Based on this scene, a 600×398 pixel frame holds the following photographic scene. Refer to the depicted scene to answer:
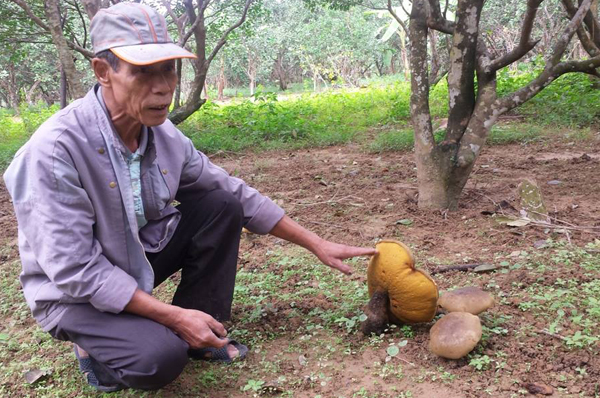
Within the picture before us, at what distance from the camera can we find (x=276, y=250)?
3855mm

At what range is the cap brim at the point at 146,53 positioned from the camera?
1.83 metres

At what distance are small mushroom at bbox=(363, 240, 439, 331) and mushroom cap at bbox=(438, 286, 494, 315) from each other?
0.30 feet

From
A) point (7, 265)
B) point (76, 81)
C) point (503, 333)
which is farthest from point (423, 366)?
point (76, 81)

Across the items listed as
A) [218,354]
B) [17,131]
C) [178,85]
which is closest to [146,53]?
[218,354]

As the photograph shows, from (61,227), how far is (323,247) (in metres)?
1.13

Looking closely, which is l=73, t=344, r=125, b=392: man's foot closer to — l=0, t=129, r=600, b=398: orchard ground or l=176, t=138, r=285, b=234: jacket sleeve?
l=0, t=129, r=600, b=398: orchard ground

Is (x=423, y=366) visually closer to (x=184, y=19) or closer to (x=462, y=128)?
(x=462, y=128)

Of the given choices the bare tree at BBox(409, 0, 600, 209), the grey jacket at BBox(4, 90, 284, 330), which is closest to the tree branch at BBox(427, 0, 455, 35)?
the bare tree at BBox(409, 0, 600, 209)

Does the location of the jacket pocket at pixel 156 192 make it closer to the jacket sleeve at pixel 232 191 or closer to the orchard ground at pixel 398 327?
the jacket sleeve at pixel 232 191

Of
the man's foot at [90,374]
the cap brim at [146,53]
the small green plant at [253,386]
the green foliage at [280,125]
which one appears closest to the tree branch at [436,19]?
the cap brim at [146,53]

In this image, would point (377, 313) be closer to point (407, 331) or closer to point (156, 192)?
point (407, 331)

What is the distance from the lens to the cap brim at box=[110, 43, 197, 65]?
1.83 m

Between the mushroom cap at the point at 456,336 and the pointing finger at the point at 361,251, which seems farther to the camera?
the pointing finger at the point at 361,251

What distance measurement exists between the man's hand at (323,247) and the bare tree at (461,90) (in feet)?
5.79
